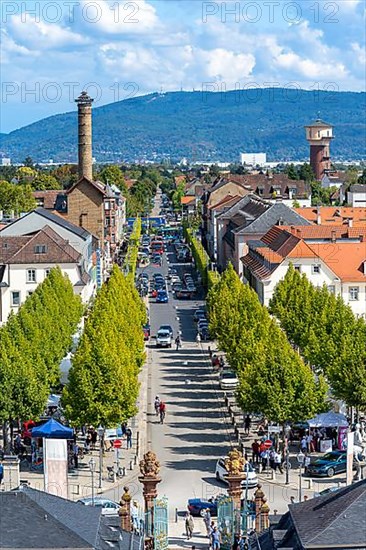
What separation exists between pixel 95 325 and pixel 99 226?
189 ft

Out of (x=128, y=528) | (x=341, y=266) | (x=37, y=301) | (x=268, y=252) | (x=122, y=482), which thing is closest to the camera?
(x=128, y=528)

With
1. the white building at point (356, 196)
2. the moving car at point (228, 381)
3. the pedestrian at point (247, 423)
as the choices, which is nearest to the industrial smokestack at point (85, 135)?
the white building at point (356, 196)

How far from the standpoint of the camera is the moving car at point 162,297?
109 m

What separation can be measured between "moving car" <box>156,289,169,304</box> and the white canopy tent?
60.4m

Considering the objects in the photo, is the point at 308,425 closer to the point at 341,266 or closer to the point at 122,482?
the point at 122,482

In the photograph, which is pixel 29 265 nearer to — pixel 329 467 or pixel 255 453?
pixel 255 453

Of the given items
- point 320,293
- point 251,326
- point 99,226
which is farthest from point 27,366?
point 99,226

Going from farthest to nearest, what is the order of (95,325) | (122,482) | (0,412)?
(95,325) < (0,412) < (122,482)

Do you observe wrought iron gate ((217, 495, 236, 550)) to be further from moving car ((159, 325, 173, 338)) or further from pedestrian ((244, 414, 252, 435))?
moving car ((159, 325, 173, 338))

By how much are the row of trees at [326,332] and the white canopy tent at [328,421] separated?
1.82 metres

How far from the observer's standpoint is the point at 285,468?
156ft

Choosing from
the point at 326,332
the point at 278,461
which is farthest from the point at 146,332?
the point at 278,461

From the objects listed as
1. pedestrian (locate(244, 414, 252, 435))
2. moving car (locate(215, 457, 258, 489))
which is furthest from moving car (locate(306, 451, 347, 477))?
pedestrian (locate(244, 414, 252, 435))

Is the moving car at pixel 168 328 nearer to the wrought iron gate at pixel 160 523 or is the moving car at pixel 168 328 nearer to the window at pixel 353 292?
the window at pixel 353 292
